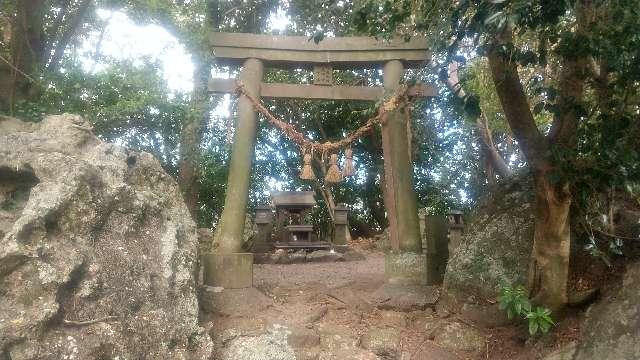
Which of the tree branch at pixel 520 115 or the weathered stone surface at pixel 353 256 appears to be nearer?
the tree branch at pixel 520 115

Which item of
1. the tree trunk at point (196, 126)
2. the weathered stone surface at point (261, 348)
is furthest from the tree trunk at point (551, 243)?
the tree trunk at point (196, 126)

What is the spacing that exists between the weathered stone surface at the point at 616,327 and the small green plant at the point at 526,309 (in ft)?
1.04

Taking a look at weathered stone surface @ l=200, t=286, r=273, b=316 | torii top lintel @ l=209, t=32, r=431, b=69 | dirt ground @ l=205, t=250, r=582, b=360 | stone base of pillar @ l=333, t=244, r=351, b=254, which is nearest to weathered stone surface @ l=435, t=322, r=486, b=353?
dirt ground @ l=205, t=250, r=582, b=360

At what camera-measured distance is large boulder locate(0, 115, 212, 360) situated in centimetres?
385

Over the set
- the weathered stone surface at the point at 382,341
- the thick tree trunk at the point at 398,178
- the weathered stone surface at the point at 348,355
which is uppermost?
the thick tree trunk at the point at 398,178

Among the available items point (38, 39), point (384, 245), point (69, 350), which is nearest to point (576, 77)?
point (69, 350)

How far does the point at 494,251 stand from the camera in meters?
5.62

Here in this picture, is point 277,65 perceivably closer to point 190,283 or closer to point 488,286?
point 190,283

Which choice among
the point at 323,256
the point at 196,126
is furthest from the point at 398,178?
the point at 196,126

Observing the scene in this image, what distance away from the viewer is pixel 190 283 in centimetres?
487

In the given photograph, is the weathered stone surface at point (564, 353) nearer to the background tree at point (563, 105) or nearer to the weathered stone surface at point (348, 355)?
the background tree at point (563, 105)

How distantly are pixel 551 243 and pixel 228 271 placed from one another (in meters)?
3.38

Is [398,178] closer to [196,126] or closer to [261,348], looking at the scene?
[261,348]

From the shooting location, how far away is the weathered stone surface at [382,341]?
5.24 m
